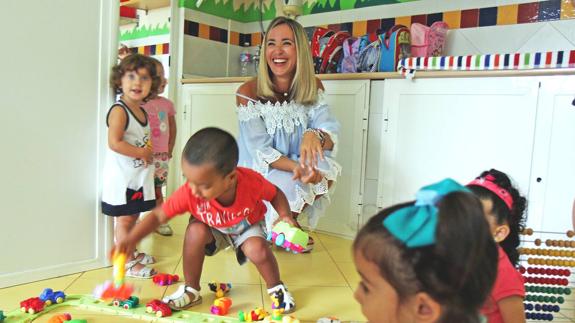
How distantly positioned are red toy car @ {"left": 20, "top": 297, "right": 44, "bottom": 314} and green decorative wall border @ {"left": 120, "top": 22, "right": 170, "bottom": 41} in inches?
69.1

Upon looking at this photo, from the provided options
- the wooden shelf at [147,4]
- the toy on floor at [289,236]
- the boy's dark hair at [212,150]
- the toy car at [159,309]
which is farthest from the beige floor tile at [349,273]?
the wooden shelf at [147,4]

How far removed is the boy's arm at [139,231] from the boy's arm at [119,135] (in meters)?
0.46

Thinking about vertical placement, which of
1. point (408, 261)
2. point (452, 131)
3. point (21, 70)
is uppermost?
point (21, 70)

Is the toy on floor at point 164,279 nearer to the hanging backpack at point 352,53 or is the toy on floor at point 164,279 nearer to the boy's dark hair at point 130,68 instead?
the boy's dark hair at point 130,68

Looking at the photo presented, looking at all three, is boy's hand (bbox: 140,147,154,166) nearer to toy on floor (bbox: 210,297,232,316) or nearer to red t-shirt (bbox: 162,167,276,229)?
red t-shirt (bbox: 162,167,276,229)

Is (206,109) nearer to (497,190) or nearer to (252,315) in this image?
(252,315)

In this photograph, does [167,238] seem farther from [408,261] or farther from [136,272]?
[408,261]

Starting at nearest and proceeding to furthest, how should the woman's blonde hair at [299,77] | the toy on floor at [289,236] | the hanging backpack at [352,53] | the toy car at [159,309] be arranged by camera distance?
the toy on floor at [289,236]
the toy car at [159,309]
the woman's blonde hair at [299,77]
the hanging backpack at [352,53]

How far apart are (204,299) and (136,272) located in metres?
0.27

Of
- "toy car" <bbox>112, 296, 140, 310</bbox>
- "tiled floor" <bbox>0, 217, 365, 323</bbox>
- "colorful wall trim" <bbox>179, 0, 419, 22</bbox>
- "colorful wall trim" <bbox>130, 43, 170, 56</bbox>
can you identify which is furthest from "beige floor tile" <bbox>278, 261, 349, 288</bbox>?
"colorful wall trim" <bbox>130, 43, 170, 56</bbox>

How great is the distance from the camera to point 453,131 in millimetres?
1710

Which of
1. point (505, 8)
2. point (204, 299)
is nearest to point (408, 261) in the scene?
point (204, 299)

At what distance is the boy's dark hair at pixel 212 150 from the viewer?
0.95 m

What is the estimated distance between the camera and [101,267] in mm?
1521
